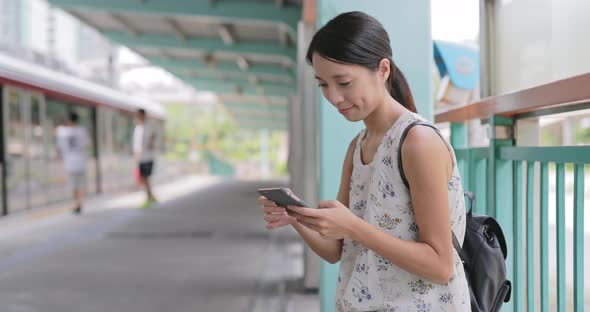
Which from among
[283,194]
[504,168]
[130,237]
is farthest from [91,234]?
[283,194]

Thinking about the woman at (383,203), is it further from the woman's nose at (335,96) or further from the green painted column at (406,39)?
the green painted column at (406,39)

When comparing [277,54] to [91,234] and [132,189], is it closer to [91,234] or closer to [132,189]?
[132,189]

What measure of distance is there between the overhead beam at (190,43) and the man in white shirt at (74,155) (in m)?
4.20

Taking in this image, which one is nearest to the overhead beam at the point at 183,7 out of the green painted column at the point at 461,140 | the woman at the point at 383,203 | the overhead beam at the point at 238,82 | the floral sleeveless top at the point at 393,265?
the green painted column at the point at 461,140

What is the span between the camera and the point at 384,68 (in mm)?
1609

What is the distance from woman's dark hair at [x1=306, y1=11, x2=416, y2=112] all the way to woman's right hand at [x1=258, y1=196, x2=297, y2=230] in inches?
15.4

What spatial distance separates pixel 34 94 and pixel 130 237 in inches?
157

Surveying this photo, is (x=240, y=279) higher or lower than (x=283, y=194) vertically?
lower

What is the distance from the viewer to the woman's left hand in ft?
4.71

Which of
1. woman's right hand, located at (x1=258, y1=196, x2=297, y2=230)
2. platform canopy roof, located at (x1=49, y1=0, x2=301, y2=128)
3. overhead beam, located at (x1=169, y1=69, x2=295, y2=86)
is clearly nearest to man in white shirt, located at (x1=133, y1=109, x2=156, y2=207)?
platform canopy roof, located at (x1=49, y1=0, x2=301, y2=128)

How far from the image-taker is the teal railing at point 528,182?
1.90 meters

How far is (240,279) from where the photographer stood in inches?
222

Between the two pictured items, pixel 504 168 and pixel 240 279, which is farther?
pixel 240 279

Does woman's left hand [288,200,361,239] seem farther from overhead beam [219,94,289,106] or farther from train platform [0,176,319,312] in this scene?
overhead beam [219,94,289,106]
